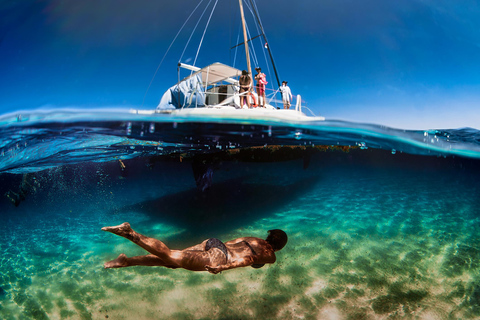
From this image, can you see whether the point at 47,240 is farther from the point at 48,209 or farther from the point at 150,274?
the point at 48,209

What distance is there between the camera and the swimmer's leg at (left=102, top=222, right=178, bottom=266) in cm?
321

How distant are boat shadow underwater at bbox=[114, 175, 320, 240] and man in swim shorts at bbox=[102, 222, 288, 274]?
4.94 metres

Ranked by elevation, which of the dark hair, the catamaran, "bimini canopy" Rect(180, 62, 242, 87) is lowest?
the dark hair

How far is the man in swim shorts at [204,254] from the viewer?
11.5 feet

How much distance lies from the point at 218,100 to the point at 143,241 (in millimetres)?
9426

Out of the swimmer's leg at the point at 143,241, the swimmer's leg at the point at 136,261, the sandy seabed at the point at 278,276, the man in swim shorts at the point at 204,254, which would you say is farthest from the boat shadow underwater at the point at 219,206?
the swimmer's leg at the point at 143,241

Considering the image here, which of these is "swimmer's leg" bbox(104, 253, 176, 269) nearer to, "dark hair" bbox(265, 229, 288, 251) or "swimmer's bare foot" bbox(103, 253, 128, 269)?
"swimmer's bare foot" bbox(103, 253, 128, 269)

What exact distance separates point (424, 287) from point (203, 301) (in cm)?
759

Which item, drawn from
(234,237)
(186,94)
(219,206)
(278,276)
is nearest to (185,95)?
(186,94)

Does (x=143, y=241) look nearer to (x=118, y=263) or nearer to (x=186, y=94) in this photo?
(x=118, y=263)

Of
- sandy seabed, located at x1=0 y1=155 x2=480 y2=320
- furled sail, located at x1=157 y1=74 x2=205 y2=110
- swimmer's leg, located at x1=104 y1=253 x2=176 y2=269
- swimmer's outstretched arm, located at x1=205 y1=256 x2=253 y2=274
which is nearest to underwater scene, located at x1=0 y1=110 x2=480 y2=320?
sandy seabed, located at x1=0 y1=155 x2=480 y2=320

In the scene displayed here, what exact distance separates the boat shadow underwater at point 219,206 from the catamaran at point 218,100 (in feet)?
18.8

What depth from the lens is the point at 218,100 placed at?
38.2 ft

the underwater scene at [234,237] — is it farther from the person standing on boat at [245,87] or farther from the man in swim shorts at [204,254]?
the man in swim shorts at [204,254]
